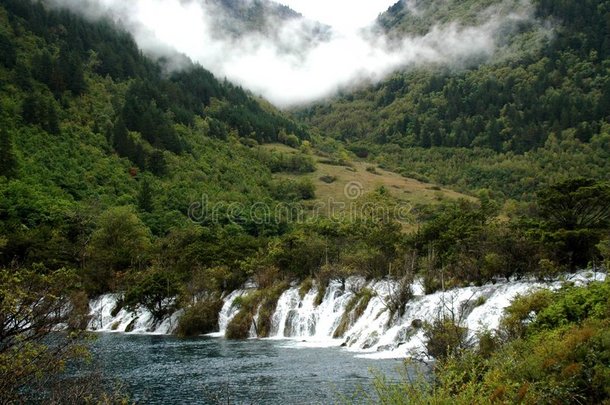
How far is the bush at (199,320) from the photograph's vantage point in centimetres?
6844

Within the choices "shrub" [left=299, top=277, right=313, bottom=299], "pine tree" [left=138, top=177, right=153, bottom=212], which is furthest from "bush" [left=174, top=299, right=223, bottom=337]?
"pine tree" [left=138, top=177, right=153, bottom=212]

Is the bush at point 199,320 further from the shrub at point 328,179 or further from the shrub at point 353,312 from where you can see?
the shrub at point 328,179

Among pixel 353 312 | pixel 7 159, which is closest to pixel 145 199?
pixel 7 159

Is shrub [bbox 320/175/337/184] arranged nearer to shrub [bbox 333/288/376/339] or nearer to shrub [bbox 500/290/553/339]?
shrub [bbox 333/288/376/339]

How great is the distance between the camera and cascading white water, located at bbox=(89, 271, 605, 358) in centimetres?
4662

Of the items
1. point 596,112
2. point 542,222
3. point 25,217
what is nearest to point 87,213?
point 25,217

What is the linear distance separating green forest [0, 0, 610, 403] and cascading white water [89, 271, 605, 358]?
5.57 feet

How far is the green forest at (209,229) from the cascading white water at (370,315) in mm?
1698


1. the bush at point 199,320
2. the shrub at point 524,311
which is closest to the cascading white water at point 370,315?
the bush at point 199,320

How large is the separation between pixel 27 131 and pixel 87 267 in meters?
42.5

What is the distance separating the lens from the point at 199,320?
6938 centimetres

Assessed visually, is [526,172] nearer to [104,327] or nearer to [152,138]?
[152,138]

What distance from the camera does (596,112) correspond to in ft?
654

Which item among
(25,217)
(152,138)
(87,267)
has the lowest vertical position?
(87,267)
